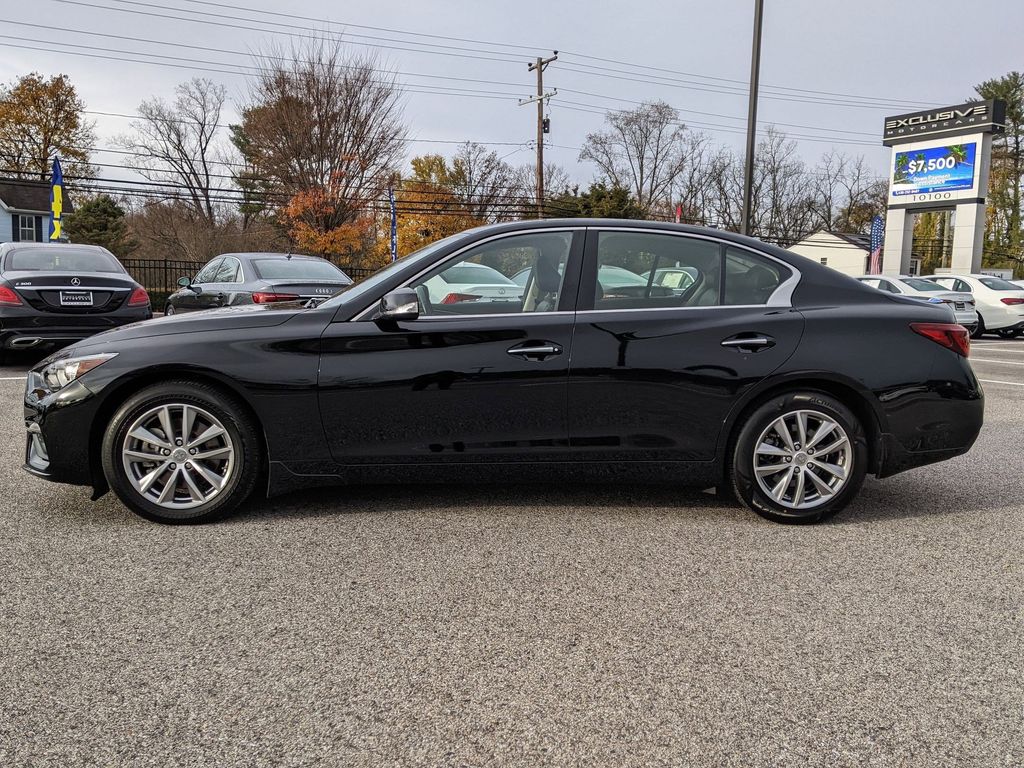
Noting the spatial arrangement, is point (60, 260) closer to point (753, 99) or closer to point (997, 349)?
point (753, 99)

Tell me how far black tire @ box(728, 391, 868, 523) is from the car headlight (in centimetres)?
325

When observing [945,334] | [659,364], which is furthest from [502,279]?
[945,334]

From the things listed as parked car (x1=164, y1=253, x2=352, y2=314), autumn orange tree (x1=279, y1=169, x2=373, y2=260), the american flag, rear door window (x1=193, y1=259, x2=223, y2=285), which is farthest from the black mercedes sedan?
the american flag

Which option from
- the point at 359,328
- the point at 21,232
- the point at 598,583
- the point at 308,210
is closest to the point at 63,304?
the point at 359,328

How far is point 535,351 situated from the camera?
13.9 feet

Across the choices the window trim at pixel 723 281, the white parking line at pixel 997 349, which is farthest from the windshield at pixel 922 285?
the window trim at pixel 723 281

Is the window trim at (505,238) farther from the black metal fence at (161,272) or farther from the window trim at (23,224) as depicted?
the window trim at (23,224)

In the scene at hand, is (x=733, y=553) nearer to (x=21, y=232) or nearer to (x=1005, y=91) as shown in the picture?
(x=21, y=232)

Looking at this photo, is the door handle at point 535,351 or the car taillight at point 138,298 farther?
the car taillight at point 138,298

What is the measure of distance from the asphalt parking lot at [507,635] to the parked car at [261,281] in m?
5.70

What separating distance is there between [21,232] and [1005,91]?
2742 inches

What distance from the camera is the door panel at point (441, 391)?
4.20 m

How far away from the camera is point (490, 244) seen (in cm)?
443

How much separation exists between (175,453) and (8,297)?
7272 mm
